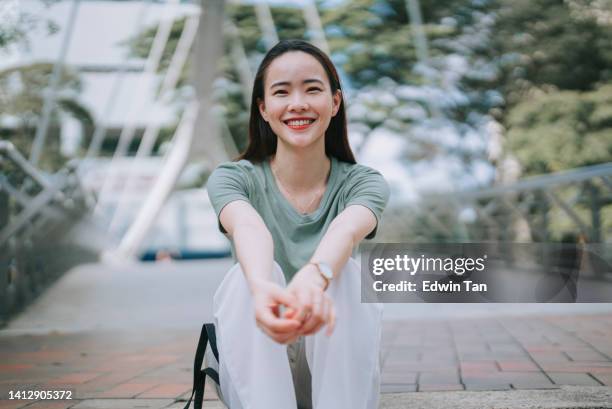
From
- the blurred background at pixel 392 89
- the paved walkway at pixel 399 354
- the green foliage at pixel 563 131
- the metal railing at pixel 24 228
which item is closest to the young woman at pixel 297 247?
the paved walkway at pixel 399 354

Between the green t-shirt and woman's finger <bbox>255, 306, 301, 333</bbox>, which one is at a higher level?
the green t-shirt

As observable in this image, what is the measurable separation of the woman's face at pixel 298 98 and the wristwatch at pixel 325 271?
0.85 ft

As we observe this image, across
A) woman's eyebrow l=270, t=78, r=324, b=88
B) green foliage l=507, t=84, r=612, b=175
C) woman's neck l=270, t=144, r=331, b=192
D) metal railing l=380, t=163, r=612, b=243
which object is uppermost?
green foliage l=507, t=84, r=612, b=175

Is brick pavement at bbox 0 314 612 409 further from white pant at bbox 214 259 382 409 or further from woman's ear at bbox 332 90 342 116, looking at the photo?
woman's ear at bbox 332 90 342 116

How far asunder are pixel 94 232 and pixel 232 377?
7.08 m

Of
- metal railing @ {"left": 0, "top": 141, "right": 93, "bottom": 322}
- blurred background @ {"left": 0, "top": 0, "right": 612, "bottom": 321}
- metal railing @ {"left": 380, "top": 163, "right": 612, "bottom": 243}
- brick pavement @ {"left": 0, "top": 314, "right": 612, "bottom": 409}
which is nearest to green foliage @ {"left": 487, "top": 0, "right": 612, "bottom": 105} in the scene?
blurred background @ {"left": 0, "top": 0, "right": 612, "bottom": 321}

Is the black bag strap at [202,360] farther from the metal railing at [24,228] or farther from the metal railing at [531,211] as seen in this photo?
the metal railing at [531,211]

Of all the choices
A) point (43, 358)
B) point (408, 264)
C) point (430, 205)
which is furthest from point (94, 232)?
point (408, 264)

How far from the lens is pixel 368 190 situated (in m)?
1.26

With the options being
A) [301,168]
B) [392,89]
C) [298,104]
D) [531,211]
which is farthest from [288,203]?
[392,89]

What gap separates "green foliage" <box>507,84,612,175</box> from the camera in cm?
820

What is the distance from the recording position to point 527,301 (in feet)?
12.3

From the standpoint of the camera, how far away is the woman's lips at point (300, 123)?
49.4 inches

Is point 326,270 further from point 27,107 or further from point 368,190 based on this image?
point 27,107
